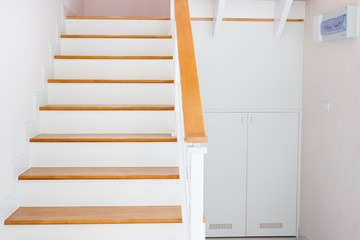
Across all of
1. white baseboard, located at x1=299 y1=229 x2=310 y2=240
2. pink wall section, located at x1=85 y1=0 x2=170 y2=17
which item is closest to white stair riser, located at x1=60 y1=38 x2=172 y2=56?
pink wall section, located at x1=85 y1=0 x2=170 y2=17

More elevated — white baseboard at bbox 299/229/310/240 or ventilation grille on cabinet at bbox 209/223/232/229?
ventilation grille on cabinet at bbox 209/223/232/229

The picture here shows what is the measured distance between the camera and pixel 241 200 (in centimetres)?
484

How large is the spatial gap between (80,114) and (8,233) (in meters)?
1.00

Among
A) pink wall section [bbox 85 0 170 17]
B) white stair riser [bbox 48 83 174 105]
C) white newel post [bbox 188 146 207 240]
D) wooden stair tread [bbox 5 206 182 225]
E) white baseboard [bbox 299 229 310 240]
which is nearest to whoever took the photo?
white newel post [bbox 188 146 207 240]

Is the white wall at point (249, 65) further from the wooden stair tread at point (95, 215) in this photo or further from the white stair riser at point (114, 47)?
the wooden stair tread at point (95, 215)

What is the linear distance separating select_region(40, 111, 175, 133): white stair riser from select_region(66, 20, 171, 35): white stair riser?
48.5 inches

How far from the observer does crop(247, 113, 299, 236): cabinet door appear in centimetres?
479

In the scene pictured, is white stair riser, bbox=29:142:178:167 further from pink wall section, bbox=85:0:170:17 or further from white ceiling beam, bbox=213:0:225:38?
pink wall section, bbox=85:0:170:17

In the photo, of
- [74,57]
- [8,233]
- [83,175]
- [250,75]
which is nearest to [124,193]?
[83,175]

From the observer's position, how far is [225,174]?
190 inches

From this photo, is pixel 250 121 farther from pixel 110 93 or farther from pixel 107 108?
pixel 107 108

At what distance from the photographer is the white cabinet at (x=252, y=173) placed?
4.79 m

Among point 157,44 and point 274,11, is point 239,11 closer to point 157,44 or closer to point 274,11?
point 274,11

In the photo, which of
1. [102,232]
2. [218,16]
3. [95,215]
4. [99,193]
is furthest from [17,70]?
[218,16]
